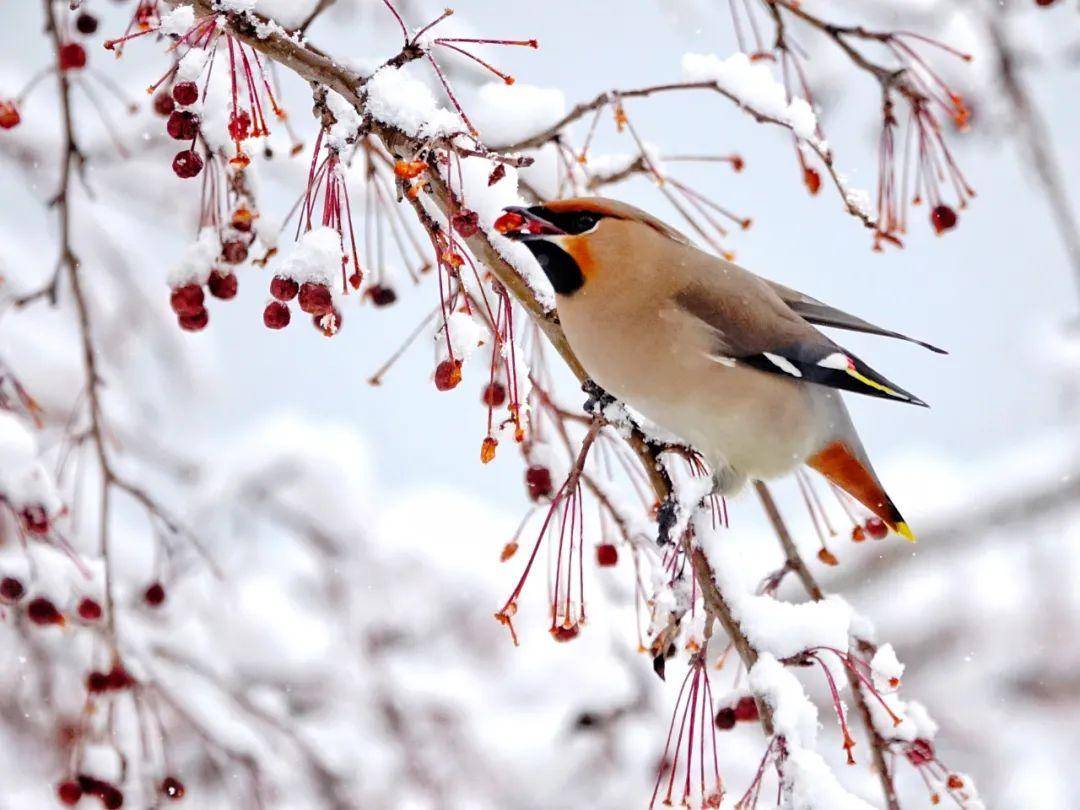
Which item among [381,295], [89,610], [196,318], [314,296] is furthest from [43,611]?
[314,296]

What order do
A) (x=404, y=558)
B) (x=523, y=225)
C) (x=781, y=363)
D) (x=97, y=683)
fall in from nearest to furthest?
1. (x=523, y=225)
2. (x=97, y=683)
3. (x=781, y=363)
4. (x=404, y=558)

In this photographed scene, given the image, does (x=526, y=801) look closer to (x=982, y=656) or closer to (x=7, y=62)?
(x=982, y=656)

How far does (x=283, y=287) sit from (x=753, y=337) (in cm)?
122

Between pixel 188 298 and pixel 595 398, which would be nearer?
pixel 188 298

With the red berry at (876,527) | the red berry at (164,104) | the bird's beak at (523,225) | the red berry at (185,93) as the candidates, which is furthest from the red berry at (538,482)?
the red berry at (164,104)

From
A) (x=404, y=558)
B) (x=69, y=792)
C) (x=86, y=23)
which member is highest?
(x=404, y=558)

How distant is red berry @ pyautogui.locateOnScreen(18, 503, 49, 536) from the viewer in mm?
2615

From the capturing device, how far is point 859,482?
3041 millimetres

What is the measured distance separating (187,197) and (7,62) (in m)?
1.91

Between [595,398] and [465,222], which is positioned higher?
[595,398]

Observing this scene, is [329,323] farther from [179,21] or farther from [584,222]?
[584,222]

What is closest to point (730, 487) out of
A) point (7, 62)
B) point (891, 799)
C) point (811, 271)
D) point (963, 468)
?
point (891, 799)

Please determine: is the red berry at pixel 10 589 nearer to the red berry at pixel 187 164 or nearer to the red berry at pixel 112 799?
the red berry at pixel 112 799

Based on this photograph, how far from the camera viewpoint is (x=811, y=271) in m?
14.8
